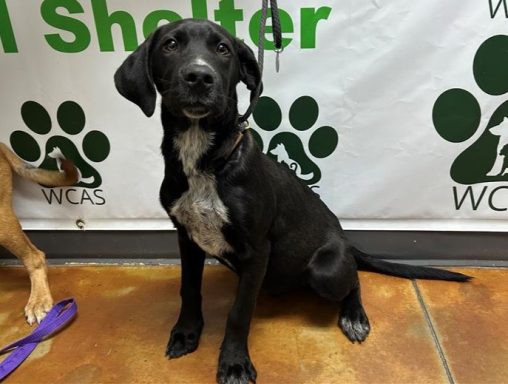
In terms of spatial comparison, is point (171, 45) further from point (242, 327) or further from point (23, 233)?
point (23, 233)

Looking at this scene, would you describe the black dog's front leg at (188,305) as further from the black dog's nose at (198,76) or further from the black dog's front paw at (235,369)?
the black dog's nose at (198,76)

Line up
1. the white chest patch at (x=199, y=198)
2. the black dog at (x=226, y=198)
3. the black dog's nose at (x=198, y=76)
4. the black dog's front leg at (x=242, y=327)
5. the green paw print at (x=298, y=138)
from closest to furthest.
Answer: the black dog's nose at (x=198, y=76) < the black dog at (x=226, y=198) < the white chest patch at (x=199, y=198) < the black dog's front leg at (x=242, y=327) < the green paw print at (x=298, y=138)

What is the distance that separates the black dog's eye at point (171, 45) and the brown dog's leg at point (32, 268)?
1342 millimetres

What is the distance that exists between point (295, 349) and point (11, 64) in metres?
1.91

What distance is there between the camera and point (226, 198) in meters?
1.78

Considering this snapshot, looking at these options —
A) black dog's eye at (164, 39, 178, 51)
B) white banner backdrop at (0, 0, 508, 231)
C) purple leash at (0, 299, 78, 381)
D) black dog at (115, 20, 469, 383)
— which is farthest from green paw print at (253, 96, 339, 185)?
purple leash at (0, 299, 78, 381)

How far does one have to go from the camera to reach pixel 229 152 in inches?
70.3

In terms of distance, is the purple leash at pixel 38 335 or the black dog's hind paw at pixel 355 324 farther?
the black dog's hind paw at pixel 355 324

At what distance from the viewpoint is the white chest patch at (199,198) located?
5.77 ft

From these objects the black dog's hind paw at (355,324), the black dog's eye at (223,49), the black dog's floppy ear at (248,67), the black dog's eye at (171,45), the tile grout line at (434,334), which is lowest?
the tile grout line at (434,334)

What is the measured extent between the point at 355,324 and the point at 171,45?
4.64 ft

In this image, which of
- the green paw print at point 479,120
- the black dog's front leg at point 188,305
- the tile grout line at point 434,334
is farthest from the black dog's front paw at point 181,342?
the green paw print at point 479,120

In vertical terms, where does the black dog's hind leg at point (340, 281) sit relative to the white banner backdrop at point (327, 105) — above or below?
below

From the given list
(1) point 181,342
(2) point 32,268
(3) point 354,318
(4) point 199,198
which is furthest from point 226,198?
(2) point 32,268
